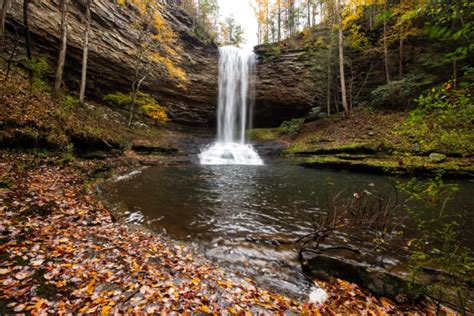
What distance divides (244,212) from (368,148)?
10242 millimetres

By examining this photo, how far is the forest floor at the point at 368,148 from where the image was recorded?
9.65 m

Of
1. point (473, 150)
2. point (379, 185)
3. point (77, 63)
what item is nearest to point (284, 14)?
point (77, 63)

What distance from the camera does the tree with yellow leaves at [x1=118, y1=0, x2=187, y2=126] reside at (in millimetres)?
15329

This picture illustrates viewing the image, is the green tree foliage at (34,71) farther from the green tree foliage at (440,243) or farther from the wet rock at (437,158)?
the wet rock at (437,158)

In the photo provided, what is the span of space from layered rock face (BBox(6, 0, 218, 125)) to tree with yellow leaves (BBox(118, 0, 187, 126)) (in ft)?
1.97

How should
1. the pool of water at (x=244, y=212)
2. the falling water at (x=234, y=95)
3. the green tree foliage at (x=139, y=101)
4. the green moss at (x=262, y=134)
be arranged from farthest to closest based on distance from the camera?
the falling water at (x=234, y=95)
the green moss at (x=262, y=134)
the green tree foliage at (x=139, y=101)
the pool of water at (x=244, y=212)

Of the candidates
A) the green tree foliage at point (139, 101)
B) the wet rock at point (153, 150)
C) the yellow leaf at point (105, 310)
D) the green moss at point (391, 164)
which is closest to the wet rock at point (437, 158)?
the green moss at point (391, 164)

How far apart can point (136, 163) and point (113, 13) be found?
11823 millimetres

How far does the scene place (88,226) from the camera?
4.15m

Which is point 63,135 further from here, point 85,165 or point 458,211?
point 458,211

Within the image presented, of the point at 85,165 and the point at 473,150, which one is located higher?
the point at 473,150

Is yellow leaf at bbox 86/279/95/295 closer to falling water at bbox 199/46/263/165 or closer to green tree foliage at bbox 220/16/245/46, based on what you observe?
falling water at bbox 199/46/263/165

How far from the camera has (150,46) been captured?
17469 millimetres

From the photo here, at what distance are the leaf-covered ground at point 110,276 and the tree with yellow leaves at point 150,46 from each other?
13131mm
